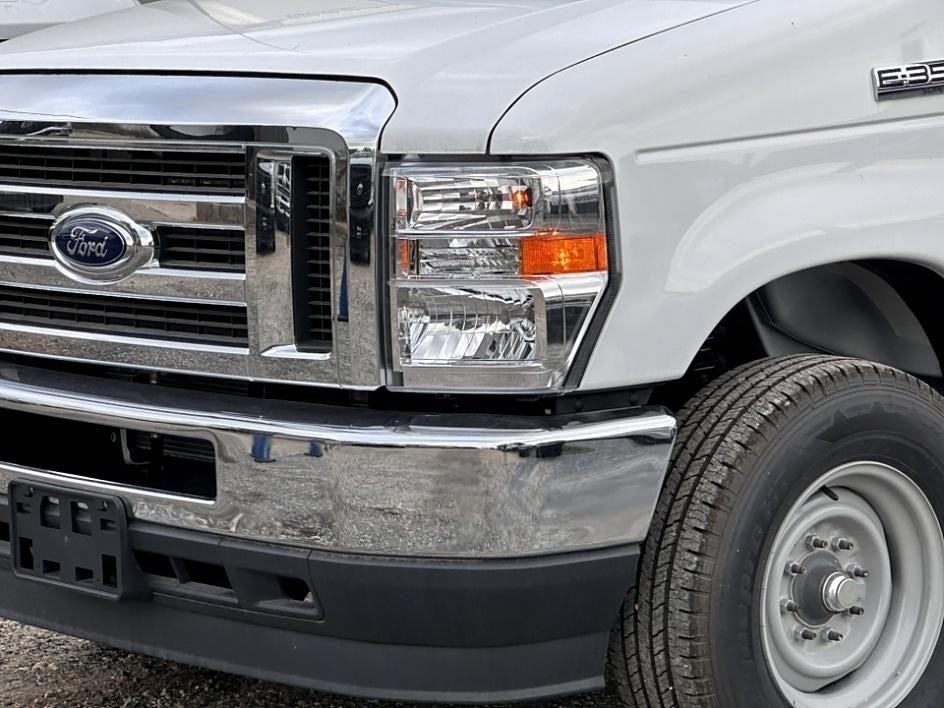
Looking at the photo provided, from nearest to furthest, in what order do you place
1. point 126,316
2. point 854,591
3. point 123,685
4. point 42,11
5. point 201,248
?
point 201,248
point 126,316
point 854,591
point 123,685
point 42,11

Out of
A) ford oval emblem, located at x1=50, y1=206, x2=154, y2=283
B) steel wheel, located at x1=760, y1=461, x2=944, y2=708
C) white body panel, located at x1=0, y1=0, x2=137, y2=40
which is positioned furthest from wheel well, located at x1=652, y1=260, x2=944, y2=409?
white body panel, located at x1=0, y1=0, x2=137, y2=40

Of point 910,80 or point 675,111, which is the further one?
point 910,80

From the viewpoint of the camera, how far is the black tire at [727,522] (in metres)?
2.60

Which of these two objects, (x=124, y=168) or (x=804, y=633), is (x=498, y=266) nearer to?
(x=124, y=168)

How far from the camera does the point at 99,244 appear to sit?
267cm

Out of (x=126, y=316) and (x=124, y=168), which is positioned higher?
(x=124, y=168)

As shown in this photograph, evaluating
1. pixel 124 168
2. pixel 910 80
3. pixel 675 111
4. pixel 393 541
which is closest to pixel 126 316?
pixel 124 168

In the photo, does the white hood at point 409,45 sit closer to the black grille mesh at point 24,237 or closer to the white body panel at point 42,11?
the black grille mesh at point 24,237

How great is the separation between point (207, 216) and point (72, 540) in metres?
0.67

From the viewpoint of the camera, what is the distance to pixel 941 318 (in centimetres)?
311

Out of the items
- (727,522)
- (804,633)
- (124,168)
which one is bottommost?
(804,633)

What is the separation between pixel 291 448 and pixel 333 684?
18.1 inches

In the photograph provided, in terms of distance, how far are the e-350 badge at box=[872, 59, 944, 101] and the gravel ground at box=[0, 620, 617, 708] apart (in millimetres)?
1543

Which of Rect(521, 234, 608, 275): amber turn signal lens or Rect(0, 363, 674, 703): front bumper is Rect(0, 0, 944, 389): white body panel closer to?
Rect(521, 234, 608, 275): amber turn signal lens
